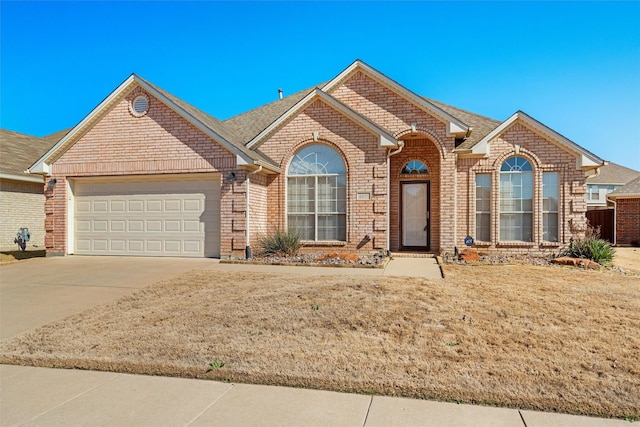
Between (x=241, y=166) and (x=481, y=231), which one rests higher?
(x=241, y=166)

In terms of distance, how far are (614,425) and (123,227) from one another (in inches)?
519

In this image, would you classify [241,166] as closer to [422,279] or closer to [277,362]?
[422,279]

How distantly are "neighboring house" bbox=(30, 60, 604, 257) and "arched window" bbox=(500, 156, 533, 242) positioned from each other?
3 centimetres

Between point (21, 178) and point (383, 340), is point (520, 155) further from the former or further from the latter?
point (21, 178)

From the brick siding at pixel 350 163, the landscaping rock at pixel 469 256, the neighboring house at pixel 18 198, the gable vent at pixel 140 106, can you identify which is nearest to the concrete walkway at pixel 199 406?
the brick siding at pixel 350 163

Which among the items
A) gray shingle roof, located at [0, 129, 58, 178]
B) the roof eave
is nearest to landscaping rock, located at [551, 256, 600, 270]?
the roof eave

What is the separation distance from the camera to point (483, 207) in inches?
542

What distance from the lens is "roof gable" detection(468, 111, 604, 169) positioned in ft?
42.1

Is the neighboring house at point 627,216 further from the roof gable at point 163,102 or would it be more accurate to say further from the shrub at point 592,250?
the roof gable at point 163,102

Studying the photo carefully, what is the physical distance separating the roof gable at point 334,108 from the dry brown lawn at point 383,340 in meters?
5.61

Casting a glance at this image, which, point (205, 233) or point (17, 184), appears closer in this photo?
point (205, 233)

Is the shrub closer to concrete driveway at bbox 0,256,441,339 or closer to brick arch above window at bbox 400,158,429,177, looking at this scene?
concrete driveway at bbox 0,256,441,339

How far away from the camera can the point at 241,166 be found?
1218 centimetres

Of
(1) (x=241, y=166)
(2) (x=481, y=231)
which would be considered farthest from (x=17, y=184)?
(2) (x=481, y=231)
